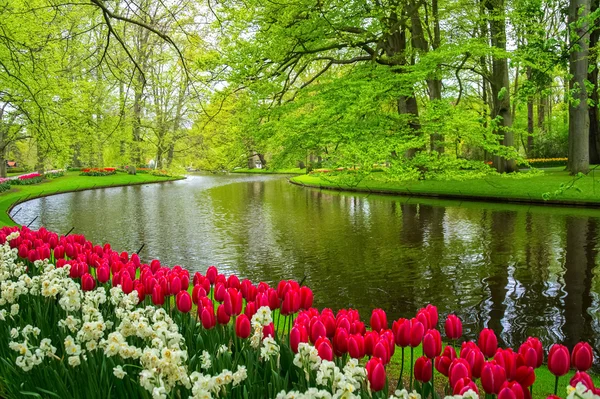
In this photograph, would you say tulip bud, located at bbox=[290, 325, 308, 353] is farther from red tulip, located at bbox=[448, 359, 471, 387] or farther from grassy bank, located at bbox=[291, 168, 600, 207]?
grassy bank, located at bbox=[291, 168, 600, 207]

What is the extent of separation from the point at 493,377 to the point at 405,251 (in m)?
9.47

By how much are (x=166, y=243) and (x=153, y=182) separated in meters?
32.2

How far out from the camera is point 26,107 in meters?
23.2

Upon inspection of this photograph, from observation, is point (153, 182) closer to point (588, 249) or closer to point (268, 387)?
point (588, 249)

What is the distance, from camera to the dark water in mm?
7078

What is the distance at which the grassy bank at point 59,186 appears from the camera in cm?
2194

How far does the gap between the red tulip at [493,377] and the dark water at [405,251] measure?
4.19m

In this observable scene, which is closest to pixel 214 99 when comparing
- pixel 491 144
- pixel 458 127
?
pixel 458 127

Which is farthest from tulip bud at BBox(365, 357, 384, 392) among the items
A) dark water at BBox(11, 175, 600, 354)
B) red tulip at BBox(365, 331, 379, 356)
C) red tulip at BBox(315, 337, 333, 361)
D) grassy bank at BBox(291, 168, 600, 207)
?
grassy bank at BBox(291, 168, 600, 207)

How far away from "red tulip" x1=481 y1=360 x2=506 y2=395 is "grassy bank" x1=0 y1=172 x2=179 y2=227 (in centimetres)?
1691

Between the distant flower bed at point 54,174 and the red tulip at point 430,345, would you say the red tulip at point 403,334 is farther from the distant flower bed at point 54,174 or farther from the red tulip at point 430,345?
the distant flower bed at point 54,174

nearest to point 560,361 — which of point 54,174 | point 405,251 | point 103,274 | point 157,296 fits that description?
point 157,296

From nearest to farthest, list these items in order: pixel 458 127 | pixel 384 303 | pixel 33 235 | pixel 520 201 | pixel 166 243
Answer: pixel 33 235 → pixel 384 303 → pixel 166 243 → pixel 458 127 → pixel 520 201

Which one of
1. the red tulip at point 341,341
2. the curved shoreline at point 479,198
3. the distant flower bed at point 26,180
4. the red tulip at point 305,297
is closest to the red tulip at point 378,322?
the red tulip at point 341,341
